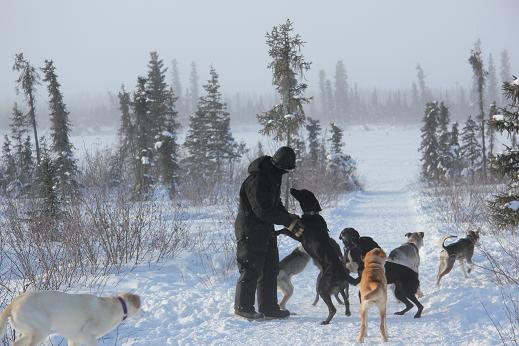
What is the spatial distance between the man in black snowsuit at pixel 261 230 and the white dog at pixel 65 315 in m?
1.87

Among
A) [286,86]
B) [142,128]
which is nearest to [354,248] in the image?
[286,86]

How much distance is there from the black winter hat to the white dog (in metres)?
2.58

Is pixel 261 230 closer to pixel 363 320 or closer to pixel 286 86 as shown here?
pixel 363 320

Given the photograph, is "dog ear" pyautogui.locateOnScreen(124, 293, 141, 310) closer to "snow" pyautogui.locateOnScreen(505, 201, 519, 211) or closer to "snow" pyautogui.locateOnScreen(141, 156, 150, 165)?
"snow" pyautogui.locateOnScreen(505, 201, 519, 211)

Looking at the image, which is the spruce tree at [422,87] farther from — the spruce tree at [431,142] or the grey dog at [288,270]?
the grey dog at [288,270]

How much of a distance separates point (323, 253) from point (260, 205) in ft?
3.83

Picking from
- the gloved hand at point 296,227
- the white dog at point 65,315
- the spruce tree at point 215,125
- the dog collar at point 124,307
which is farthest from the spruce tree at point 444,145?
the white dog at point 65,315

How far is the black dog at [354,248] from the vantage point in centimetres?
733

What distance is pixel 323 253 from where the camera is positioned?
643 cm

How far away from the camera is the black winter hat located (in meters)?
6.18

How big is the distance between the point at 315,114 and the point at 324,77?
552 inches

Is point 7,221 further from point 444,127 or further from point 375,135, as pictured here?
point 375,135

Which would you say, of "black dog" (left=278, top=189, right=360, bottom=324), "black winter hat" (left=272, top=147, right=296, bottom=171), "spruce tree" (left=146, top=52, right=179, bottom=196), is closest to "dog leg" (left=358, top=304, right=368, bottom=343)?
"black dog" (left=278, top=189, right=360, bottom=324)

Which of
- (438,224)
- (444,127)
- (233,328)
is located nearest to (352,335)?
(233,328)
